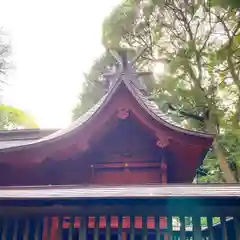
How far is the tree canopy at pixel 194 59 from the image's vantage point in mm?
10977

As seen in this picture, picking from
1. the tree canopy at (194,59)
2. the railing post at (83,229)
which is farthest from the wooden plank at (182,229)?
the tree canopy at (194,59)

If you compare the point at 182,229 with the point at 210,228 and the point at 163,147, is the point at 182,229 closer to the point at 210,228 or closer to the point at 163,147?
the point at 210,228

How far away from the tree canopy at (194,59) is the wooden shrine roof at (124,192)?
721 centimetres

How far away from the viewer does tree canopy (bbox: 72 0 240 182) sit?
36.0ft

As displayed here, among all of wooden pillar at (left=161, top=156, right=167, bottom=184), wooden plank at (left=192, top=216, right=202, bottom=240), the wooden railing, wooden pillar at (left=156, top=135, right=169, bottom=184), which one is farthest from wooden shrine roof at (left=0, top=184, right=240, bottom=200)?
wooden pillar at (left=161, top=156, right=167, bottom=184)

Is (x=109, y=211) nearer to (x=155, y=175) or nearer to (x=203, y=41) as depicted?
(x=155, y=175)

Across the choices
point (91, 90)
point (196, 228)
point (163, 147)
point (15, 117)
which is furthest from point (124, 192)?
point (91, 90)

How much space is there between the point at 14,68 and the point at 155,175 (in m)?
12.6

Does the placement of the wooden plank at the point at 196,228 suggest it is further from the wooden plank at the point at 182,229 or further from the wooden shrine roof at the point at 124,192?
the wooden shrine roof at the point at 124,192

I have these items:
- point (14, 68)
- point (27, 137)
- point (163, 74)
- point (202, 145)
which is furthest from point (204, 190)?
point (14, 68)

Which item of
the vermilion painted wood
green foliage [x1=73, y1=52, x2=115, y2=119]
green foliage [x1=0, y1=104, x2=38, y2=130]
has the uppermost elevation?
green foliage [x1=73, y1=52, x2=115, y2=119]

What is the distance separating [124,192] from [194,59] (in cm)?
932

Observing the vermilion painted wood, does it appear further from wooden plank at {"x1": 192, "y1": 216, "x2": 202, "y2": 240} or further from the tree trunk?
the tree trunk

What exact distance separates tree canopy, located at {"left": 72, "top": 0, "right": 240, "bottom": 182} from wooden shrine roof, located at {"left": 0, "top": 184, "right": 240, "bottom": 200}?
23.7 feet
